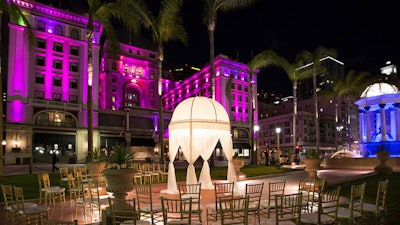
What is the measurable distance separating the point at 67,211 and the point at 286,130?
301 ft

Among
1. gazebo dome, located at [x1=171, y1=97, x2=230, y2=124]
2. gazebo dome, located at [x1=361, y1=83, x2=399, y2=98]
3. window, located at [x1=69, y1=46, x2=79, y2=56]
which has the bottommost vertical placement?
gazebo dome, located at [x1=171, y1=97, x2=230, y2=124]

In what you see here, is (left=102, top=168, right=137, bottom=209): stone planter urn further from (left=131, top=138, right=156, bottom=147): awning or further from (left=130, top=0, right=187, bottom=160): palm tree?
(left=131, top=138, right=156, bottom=147): awning

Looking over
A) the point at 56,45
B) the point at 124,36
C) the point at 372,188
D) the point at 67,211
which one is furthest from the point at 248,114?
the point at 67,211

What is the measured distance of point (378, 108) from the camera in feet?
121

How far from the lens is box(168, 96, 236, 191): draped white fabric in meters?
13.3

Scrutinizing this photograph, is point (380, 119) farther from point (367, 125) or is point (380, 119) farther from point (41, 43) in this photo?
point (41, 43)

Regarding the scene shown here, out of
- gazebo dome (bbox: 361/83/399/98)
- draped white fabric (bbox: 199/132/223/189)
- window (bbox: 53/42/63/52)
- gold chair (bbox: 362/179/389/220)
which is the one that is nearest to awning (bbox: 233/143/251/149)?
window (bbox: 53/42/63/52)

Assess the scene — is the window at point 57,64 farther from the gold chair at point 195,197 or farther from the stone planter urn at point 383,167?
the gold chair at point 195,197

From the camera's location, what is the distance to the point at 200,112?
13383mm

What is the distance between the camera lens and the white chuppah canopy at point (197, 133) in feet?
43.5

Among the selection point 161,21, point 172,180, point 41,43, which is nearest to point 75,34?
point 41,43

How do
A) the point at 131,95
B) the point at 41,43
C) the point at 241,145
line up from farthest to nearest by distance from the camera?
the point at 131,95 → the point at 241,145 → the point at 41,43

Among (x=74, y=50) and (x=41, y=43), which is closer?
(x=41, y=43)

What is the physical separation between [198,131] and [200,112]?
30.8 inches
